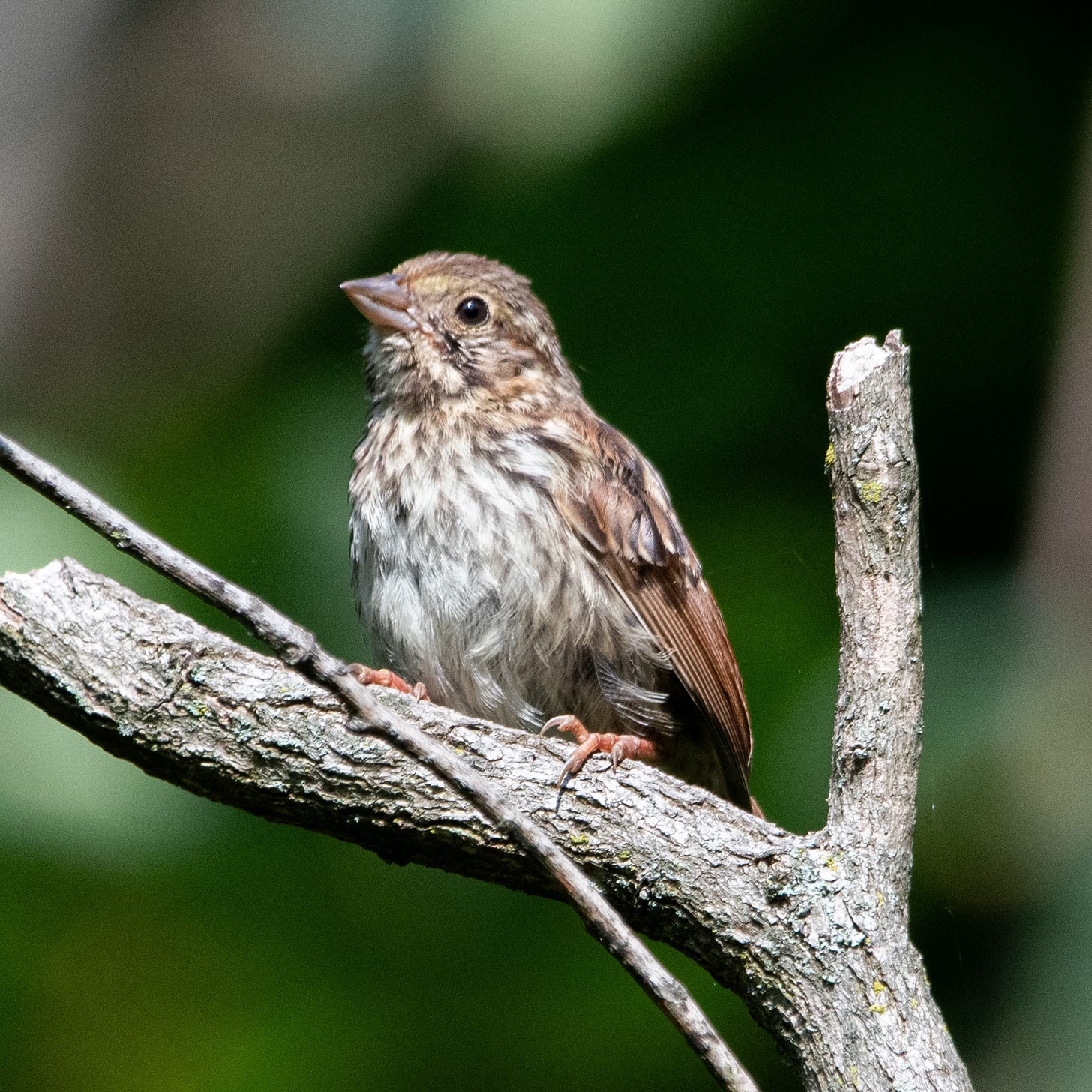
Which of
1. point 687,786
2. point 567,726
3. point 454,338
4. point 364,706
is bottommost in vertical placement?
point 364,706

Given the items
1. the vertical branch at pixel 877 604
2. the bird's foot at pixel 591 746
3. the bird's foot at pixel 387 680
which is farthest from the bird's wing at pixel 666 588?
the vertical branch at pixel 877 604

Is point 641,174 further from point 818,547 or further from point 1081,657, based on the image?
point 1081,657

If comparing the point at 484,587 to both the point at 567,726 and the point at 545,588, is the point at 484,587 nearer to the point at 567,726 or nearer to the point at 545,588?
the point at 545,588

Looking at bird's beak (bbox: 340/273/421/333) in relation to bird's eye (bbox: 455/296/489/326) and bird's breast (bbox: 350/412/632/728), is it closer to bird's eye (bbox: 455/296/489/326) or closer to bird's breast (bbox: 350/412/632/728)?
bird's eye (bbox: 455/296/489/326)

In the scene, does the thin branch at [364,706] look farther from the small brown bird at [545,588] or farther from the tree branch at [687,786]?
the small brown bird at [545,588]

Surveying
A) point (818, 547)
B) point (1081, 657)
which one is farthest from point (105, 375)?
point (1081, 657)

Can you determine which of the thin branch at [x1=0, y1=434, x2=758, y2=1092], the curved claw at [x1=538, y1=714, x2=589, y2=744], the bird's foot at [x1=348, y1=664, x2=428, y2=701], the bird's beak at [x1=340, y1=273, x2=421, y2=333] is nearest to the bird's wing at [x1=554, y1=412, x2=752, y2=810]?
the curved claw at [x1=538, y1=714, x2=589, y2=744]

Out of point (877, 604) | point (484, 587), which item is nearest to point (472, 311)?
point (484, 587)
